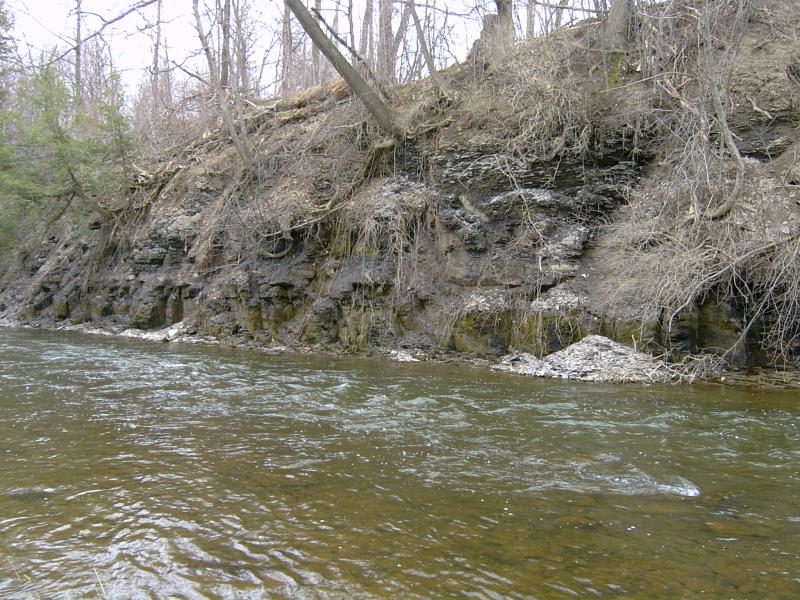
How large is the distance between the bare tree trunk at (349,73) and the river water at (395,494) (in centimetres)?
787

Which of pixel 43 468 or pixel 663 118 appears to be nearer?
pixel 43 468

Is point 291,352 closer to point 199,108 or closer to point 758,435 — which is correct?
point 758,435

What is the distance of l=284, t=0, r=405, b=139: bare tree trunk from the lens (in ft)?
40.8

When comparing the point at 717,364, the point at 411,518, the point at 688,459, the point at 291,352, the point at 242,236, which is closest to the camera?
the point at 411,518

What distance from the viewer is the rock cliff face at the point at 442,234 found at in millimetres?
10398

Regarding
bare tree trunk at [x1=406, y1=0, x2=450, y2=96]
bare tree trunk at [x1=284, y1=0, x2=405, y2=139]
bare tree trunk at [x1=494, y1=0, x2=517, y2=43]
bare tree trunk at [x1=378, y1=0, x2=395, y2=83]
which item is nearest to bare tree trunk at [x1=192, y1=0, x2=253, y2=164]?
bare tree trunk at [x1=284, y1=0, x2=405, y2=139]

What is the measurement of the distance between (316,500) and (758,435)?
14.3 feet

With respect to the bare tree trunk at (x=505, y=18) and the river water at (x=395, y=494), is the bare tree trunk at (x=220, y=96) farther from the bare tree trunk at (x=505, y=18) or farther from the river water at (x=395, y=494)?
the river water at (x=395, y=494)

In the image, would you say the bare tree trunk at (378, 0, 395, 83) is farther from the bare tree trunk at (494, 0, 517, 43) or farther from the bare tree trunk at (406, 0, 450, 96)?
the bare tree trunk at (494, 0, 517, 43)

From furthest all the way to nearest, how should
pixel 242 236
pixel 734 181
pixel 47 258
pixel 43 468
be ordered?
Answer: pixel 47 258, pixel 242 236, pixel 734 181, pixel 43 468

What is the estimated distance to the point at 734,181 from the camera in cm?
948

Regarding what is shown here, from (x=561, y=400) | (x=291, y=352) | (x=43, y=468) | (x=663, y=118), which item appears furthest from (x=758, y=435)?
(x=291, y=352)

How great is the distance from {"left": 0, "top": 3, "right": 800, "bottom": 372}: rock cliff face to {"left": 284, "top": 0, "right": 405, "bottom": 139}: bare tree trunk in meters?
0.59

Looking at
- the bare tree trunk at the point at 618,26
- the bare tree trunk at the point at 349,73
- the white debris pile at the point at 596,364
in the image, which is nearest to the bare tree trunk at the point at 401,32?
the bare tree trunk at the point at 349,73
